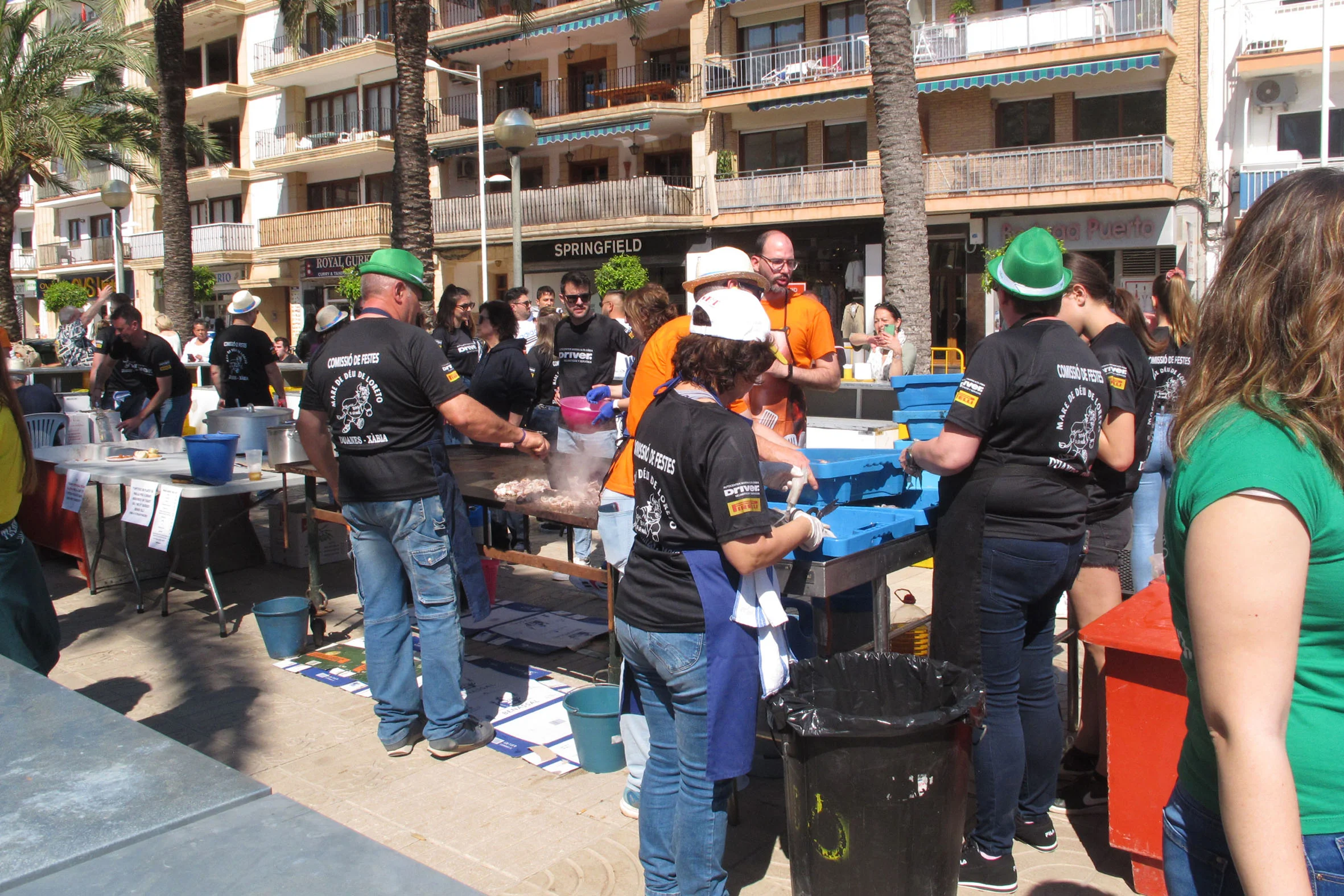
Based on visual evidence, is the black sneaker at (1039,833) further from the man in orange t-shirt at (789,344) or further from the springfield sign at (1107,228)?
the springfield sign at (1107,228)

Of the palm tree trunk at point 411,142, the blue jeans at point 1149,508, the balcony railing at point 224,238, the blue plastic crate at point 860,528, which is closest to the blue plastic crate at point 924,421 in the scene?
the blue jeans at point 1149,508

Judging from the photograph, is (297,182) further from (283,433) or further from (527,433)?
(527,433)

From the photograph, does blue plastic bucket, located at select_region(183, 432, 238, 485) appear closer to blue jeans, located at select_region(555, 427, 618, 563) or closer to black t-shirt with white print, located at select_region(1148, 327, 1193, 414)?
blue jeans, located at select_region(555, 427, 618, 563)

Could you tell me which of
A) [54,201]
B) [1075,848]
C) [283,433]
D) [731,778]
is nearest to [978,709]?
[731,778]

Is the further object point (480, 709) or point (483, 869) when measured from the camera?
point (480, 709)

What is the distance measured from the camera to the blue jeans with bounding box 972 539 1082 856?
322 cm

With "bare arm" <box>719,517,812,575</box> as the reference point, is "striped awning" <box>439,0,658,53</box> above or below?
above

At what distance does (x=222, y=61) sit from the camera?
3719 centimetres

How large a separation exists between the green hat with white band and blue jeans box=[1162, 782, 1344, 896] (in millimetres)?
1924

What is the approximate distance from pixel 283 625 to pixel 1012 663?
4050 millimetres

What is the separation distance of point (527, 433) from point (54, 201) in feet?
170

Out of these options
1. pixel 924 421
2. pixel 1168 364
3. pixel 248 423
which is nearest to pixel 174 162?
pixel 248 423

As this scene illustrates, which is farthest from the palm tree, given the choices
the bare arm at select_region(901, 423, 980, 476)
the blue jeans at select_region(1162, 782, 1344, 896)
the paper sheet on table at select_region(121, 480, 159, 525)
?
the blue jeans at select_region(1162, 782, 1344, 896)

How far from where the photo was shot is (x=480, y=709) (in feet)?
16.3
